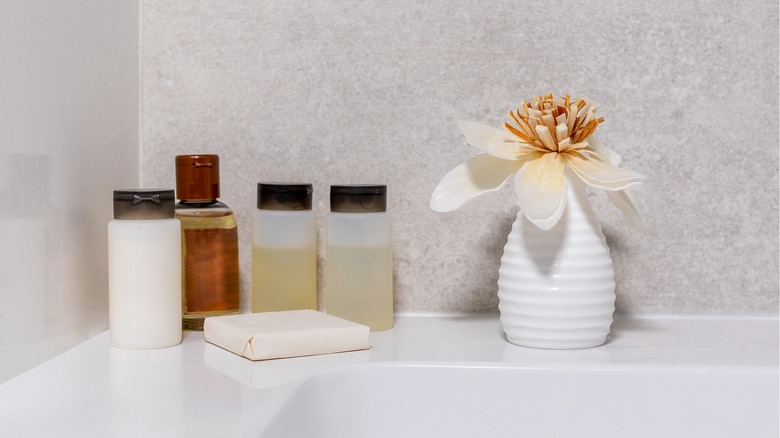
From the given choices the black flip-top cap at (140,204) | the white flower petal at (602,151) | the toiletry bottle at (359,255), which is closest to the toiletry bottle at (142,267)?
the black flip-top cap at (140,204)

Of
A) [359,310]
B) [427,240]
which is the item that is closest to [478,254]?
[427,240]

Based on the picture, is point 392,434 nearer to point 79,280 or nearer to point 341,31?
point 79,280

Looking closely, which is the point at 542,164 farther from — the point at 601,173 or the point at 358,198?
the point at 358,198

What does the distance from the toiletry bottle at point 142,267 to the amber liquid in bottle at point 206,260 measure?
0.06 metres

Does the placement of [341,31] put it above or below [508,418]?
above

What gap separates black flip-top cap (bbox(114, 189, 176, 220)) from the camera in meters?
0.65

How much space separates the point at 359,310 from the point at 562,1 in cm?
39

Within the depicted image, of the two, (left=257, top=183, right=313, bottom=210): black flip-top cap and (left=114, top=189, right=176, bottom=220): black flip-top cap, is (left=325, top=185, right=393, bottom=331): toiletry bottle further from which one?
(left=114, top=189, right=176, bottom=220): black flip-top cap

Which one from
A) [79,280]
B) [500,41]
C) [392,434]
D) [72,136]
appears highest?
[500,41]

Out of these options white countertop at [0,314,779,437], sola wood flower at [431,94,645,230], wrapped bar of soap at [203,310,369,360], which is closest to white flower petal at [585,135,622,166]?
sola wood flower at [431,94,645,230]

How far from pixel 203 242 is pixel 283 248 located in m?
0.08

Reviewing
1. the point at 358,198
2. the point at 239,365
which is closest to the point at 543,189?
the point at 358,198

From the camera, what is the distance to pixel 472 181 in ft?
2.23

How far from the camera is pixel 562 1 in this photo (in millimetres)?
811
